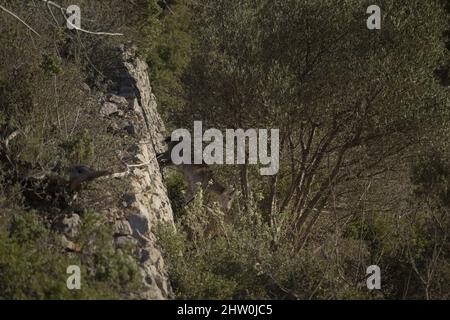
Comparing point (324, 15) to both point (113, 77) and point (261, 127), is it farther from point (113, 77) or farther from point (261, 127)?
point (113, 77)

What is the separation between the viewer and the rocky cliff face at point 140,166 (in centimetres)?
778

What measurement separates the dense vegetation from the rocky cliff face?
0.92 ft

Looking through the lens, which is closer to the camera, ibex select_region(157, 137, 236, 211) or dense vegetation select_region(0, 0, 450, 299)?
dense vegetation select_region(0, 0, 450, 299)

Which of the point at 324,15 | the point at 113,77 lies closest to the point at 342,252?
the point at 324,15

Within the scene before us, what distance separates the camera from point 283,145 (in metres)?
11.8

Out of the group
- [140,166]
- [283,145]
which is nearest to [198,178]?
[283,145]

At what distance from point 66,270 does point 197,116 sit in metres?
5.68

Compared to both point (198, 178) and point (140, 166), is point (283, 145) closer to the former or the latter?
point (198, 178)

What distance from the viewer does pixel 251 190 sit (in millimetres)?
12172

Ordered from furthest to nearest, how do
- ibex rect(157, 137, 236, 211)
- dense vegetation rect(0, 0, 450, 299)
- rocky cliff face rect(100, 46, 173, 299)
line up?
ibex rect(157, 137, 236, 211) < dense vegetation rect(0, 0, 450, 299) < rocky cliff face rect(100, 46, 173, 299)

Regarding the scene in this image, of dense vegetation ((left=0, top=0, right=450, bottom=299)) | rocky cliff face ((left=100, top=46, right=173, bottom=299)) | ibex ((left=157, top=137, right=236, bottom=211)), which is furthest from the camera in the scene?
ibex ((left=157, top=137, right=236, bottom=211))

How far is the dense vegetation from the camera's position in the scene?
7945 millimetres

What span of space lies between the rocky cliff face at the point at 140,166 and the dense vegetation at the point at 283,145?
0.28 meters

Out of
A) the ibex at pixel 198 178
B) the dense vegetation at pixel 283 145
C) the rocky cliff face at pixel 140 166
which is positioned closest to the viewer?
the rocky cliff face at pixel 140 166
